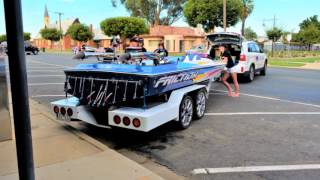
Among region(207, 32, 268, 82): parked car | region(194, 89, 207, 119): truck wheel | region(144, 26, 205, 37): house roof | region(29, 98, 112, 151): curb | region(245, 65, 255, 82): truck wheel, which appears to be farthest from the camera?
region(144, 26, 205, 37): house roof

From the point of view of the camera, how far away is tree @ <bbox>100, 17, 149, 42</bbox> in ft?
183

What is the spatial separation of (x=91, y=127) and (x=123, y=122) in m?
1.59

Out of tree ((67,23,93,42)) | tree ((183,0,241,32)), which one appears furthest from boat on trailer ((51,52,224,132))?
tree ((67,23,93,42))

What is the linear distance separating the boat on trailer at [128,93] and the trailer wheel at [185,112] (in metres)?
0.02

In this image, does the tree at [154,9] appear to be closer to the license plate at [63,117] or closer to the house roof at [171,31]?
the house roof at [171,31]

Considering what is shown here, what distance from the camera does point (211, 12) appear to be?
3872 centimetres

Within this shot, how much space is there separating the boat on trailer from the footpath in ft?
1.57

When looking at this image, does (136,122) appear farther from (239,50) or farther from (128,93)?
(239,50)

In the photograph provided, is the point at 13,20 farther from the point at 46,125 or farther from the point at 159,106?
the point at 46,125

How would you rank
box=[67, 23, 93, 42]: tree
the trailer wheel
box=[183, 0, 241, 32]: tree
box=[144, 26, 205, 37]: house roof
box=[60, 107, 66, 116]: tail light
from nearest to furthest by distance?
1. box=[60, 107, 66, 116]: tail light
2. the trailer wheel
3. box=[183, 0, 241, 32]: tree
4. box=[144, 26, 205, 37]: house roof
5. box=[67, 23, 93, 42]: tree

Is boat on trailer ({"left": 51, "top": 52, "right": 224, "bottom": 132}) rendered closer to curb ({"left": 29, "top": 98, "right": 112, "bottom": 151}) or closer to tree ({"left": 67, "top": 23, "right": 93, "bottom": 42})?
curb ({"left": 29, "top": 98, "right": 112, "bottom": 151})

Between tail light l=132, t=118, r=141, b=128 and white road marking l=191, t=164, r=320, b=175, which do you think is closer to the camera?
white road marking l=191, t=164, r=320, b=175

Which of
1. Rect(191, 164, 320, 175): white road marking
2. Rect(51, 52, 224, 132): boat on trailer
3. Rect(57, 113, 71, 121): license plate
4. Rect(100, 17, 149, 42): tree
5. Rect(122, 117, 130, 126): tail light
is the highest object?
Rect(100, 17, 149, 42): tree

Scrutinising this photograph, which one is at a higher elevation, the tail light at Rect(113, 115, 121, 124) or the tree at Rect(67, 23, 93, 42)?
the tree at Rect(67, 23, 93, 42)
